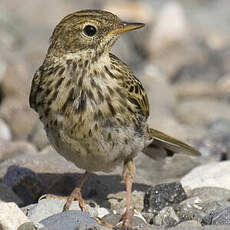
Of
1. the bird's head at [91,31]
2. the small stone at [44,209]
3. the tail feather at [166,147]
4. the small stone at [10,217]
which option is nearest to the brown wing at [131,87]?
the bird's head at [91,31]

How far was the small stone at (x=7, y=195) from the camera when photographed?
8352 mm

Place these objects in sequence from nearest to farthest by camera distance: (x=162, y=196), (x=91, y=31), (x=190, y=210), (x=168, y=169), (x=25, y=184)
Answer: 1. (x=91, y=31)
2. (x=190, y=210)
3. (x=162, y=196)
4. (x=25, y=184)
5. (x=168, y=169)

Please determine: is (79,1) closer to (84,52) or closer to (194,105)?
(194,105)

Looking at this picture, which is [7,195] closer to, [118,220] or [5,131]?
[118,220]

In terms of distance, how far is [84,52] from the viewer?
305 inches

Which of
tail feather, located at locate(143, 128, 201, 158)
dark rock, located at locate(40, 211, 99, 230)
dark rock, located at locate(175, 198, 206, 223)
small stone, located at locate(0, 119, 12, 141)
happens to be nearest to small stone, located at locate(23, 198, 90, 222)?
dark rock, located at locate(40, 211, 99, 230)

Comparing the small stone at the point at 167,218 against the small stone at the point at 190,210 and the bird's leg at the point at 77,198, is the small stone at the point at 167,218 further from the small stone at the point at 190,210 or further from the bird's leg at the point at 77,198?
the bird's leg at the point at 77,198

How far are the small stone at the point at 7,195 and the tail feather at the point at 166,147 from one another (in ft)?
5.38

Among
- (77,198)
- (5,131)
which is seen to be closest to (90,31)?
(77,198)

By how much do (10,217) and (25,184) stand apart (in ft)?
6.25

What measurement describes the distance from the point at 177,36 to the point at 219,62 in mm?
1465

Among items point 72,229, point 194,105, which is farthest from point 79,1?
point 72,229

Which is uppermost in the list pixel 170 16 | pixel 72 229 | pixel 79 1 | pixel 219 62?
pixel 79 1

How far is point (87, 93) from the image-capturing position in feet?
25.4
